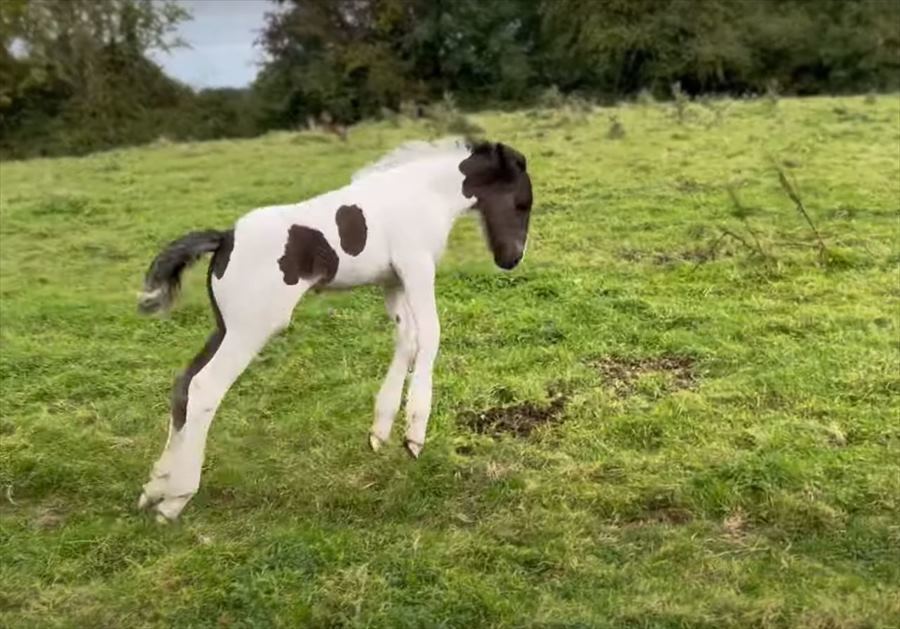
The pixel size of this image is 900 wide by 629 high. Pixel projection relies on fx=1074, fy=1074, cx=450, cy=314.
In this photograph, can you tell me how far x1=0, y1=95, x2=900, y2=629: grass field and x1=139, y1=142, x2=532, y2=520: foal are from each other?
27 cm

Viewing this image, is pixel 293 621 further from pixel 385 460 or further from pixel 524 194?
pixel 524 194

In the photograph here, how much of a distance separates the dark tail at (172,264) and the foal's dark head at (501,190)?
1196mm

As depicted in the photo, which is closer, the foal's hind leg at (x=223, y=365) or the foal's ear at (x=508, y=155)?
the foal's hind leg at (x=223, y=365)

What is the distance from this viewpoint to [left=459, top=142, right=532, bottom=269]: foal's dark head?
5129mm

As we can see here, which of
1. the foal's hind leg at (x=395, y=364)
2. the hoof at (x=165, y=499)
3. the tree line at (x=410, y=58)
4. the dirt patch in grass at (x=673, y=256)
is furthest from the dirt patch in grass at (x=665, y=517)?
the tree line at (x=410, y=58)

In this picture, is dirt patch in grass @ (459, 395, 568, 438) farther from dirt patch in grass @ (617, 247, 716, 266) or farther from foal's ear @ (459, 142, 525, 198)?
dirt patch in grass @ (617, 247, 716, 266)

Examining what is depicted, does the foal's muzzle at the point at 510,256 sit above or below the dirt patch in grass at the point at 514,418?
above

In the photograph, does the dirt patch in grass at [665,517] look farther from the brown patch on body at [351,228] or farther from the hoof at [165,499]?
the hoof at [165,499]

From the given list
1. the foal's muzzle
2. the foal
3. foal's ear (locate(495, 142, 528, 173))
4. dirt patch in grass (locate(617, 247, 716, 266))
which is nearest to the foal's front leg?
the foal

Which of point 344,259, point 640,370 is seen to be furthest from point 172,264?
point 640,370

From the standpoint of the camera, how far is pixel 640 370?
6.86 metres

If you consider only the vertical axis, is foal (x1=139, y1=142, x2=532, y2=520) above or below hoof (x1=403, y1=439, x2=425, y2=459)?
above

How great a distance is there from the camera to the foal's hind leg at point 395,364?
17.0 feet

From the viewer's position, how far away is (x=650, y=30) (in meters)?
30.9
